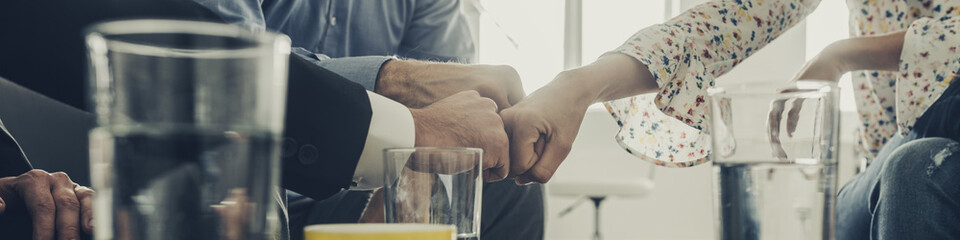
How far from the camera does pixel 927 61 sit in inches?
49.4

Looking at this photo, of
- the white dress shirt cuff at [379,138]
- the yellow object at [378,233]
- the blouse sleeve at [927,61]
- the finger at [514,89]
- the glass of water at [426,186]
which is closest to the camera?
the yellow object at [378,233]

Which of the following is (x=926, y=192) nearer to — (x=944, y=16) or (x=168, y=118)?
(x=944, y=16)

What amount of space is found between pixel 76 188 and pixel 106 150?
568 millimetres

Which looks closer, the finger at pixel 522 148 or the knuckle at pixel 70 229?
the knuckle at pixel 70 229

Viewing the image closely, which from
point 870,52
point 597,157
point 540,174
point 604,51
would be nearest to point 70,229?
point 540,174

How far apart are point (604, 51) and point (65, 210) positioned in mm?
4612

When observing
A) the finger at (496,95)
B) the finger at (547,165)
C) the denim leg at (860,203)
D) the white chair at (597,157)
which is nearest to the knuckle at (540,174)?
the finger at (547,165)

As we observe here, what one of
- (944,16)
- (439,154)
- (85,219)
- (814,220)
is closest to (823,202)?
(814,220)

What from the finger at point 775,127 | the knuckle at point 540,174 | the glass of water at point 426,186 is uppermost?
the finger at point 775,127

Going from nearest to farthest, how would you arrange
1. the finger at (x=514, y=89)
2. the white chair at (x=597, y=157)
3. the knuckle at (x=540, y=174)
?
the knuckle at (x=540, y=174) → the finger at (x=514, y=89) → the white chair at (x=597, y=157)

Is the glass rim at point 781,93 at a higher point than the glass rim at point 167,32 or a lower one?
lower

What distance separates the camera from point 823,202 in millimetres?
456

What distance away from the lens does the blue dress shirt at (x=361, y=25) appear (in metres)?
1.43

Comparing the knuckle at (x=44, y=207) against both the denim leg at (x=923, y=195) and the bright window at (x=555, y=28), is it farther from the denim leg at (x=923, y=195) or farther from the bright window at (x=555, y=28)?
the bright window at (x=555, y=28)
